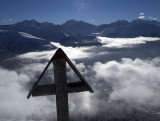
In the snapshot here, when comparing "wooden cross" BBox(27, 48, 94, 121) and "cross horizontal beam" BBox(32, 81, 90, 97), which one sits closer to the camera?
"wooden cross" BBox(27, 48, 94, 121)

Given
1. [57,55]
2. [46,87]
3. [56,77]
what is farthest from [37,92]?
[57,55]

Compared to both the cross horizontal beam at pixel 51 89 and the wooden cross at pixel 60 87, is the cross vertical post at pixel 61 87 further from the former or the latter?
the cross horizontal beam at pixel 51 89

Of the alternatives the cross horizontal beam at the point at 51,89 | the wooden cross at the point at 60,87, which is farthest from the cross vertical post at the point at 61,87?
the cross horizontal beam at the point at 51,89

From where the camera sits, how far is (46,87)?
9.32m

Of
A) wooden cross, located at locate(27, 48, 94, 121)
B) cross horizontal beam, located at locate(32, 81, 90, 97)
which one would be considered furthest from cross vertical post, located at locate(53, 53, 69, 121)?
cross horizontal beam, located at locate(32, 81, 90, 97)

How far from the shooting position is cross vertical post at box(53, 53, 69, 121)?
8922 mm

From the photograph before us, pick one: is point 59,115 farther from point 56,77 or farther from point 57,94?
point 56,77

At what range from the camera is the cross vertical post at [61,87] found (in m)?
8.92

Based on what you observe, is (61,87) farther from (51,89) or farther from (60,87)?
(51,89)

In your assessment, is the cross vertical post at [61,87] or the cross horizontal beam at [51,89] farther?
the cross horizontal beam at [51,89]

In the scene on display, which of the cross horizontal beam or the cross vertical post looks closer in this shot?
the cross vertical post

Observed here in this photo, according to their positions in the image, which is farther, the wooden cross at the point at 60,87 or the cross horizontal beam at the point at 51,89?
the cross horizontal beam at the point at 51,89

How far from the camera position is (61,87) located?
909 centimetres

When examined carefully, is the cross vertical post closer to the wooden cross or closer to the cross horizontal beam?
the wooden cross
